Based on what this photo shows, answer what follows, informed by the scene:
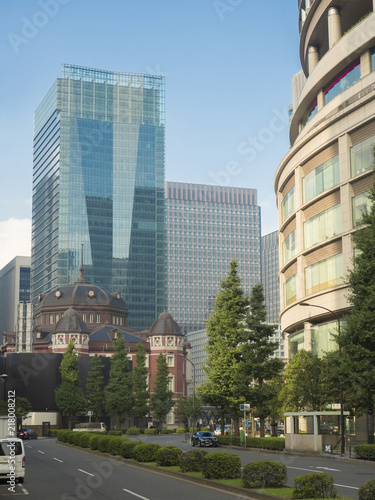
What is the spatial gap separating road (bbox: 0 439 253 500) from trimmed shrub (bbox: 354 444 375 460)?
40.2 ft

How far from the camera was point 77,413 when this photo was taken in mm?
102062

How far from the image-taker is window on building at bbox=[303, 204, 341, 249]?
165ft

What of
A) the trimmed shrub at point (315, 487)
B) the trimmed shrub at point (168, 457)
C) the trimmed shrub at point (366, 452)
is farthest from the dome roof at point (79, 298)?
the trimmed shrub at point (315, 487)

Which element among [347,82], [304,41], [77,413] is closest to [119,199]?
[77,413]

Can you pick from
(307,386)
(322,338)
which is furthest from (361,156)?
(307,386)

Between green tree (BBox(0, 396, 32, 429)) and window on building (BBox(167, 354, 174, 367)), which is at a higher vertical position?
window on building (BBox(167, 354, 174, 367))

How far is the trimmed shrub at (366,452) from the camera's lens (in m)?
35.1

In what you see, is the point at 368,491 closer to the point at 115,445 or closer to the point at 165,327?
the point at 115,445

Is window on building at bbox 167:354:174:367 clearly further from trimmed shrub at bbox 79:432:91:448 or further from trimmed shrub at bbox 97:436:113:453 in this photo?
trimmed shrub at bbox 97:436:113:453

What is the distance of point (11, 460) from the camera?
940 inches

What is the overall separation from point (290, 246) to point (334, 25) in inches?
722

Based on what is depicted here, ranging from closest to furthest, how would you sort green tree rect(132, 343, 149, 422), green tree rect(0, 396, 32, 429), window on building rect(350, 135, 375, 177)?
window on building rect(350, 135, 375, 177) → green tree rect(0, 396, 32, 429) → green tree rect(132, 343, 149, 422)

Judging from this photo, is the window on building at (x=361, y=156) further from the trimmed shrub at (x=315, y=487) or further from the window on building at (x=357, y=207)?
the trimmed shrub at (x=315, y=487)

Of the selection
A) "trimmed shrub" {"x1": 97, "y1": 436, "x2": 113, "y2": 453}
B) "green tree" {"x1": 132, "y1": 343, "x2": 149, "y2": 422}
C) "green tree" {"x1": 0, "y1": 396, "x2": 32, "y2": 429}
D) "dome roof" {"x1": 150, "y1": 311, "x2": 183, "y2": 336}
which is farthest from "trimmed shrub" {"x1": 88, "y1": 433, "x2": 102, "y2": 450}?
"dome roof" {"x1": 150, "y1": 311, "x2": 183, "y2": 336}
